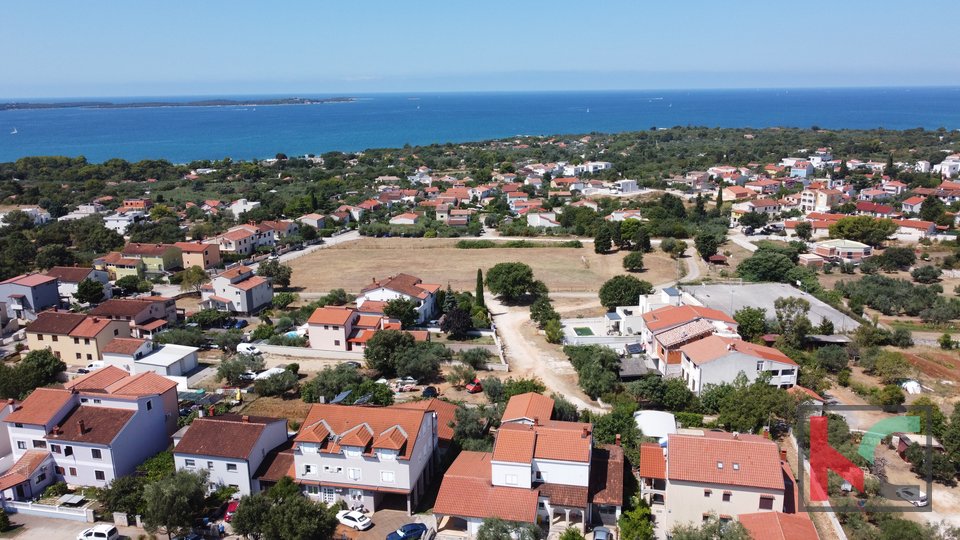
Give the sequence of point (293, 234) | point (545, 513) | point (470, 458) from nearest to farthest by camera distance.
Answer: point (545, 513) → point (470, 458) → point (293, 234)

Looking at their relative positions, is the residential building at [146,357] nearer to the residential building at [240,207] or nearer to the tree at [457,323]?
the tree at [457,323]

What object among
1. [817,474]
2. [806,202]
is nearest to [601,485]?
[817,474]

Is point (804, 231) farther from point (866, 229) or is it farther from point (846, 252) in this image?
point (846, 252)

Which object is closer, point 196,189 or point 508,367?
point 508,367

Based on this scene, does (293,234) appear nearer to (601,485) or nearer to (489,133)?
(601,485)

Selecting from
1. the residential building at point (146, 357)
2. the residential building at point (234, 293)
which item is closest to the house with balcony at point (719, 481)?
the residential building at point (146, 357)
